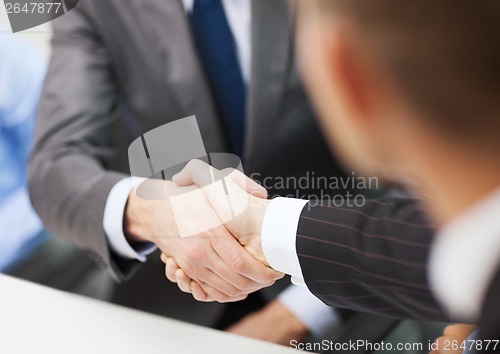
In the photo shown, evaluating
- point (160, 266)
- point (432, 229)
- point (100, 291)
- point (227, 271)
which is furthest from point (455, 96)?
point (100, 291)

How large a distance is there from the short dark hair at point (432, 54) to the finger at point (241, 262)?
0.27 metres

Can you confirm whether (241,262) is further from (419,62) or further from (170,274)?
(419,62)

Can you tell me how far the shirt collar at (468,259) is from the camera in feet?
1.14

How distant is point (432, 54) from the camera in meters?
0.29

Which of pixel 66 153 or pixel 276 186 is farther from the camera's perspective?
pixel 66 153

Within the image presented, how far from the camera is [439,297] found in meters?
0.43

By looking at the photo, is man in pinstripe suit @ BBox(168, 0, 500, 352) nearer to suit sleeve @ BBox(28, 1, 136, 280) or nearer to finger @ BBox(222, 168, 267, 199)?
finger @ BBox(222, 168, 267, 199)

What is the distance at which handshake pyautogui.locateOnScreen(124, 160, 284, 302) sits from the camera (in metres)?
0.54

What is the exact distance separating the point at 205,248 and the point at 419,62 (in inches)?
12.3

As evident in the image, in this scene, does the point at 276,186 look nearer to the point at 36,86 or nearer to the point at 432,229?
the point at 432,229

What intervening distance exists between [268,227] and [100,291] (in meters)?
0.30

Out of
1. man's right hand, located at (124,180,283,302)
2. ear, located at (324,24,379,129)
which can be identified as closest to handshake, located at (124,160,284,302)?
man's right hand, located at (124,180,283,302)

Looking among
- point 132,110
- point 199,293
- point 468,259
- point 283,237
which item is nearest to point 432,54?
point 468,259

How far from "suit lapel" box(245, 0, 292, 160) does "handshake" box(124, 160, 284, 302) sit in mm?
85
